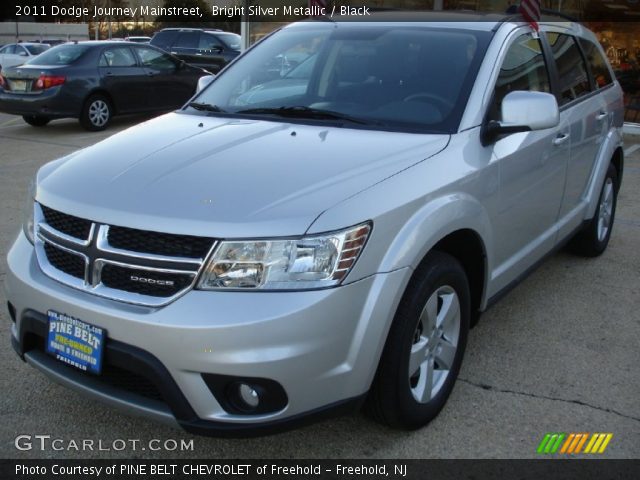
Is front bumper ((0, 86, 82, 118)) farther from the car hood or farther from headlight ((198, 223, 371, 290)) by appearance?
headlight ((198, 223, 371, 290))

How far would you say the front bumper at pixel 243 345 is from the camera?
2.28 metres

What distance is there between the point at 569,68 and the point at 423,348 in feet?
8.05

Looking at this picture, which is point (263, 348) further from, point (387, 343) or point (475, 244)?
point (475, 244)

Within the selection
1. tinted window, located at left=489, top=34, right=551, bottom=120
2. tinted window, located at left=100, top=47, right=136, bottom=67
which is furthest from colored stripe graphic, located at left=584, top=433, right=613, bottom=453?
tinted window, located at left=100, top=47, right=136, bottom=67

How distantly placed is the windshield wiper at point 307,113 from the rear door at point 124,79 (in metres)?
8.73

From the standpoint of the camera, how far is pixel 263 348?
2.28 metres

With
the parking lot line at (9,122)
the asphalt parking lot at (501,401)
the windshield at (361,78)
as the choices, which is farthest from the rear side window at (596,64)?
the parking lot line at (9,122)

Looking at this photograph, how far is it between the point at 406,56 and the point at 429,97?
0.35m

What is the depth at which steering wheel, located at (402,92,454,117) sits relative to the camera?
3.27 meters

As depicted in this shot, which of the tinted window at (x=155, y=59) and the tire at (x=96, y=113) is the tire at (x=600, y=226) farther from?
the tinted window at (x=155, y=59)

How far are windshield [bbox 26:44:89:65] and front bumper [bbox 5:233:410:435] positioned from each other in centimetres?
984

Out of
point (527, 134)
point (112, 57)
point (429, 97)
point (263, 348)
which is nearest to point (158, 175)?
point (263, 348)

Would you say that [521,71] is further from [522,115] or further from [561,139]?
[522,115]

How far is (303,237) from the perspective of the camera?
2361mm
